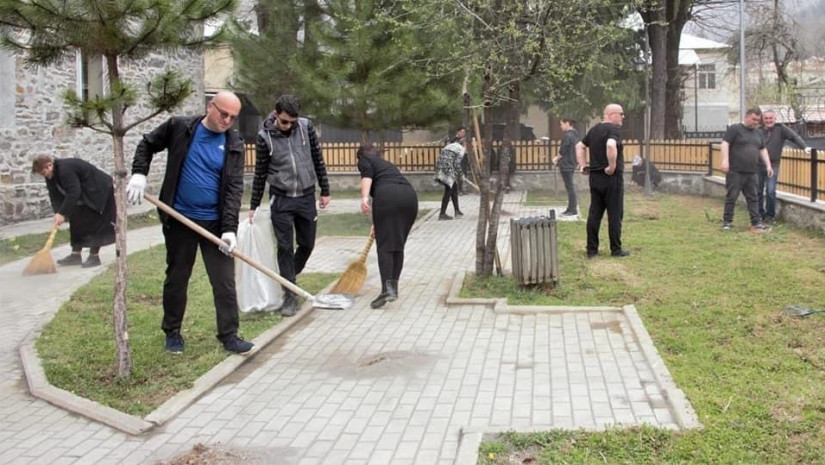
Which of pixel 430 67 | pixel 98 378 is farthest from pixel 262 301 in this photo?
pixel 430 67

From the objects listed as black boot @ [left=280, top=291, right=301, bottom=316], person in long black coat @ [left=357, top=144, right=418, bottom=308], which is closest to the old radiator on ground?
person in long black coat @ [left=357, top=144, right=418, bottom=308]

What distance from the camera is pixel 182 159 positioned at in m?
5.66

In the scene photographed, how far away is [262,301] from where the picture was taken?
7273mm

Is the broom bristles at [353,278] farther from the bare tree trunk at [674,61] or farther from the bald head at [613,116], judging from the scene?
the bare tree trunk at [674,61]

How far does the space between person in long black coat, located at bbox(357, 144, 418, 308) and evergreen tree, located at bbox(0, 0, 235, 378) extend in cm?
247

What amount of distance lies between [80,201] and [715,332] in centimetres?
700

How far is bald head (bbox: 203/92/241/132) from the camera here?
219 inches

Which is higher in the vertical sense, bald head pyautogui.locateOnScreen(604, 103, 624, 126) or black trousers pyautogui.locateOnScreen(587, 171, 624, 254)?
bald head pyautogui.locateOnScreen(604, 103, 624, 126)

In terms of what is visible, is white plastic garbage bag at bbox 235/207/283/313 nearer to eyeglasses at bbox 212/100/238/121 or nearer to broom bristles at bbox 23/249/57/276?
eyeglasses at bbox 212/100/238/121

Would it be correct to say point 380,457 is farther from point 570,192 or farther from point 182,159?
point 570,192

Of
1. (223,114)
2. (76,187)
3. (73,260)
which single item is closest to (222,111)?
(223,114)

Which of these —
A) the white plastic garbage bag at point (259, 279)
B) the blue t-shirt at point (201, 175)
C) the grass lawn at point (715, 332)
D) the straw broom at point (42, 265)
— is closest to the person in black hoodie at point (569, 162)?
the grass lawn at point (715, 332)

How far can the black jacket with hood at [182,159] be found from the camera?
5629 millimetres

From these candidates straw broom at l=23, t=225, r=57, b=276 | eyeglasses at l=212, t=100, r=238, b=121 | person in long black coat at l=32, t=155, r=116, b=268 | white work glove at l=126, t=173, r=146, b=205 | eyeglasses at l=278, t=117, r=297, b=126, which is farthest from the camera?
straw broom at l=23, t=225, r=57, b=276
